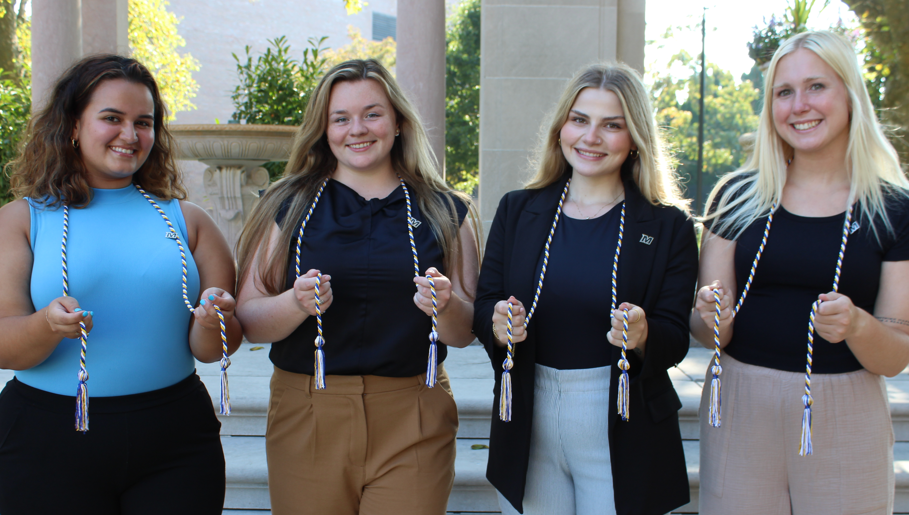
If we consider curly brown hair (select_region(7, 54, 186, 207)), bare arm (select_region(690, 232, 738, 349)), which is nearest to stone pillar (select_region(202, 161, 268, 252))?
curly brown hair (select_region(7, 54, 186, 207))

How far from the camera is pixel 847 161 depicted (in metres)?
2.52

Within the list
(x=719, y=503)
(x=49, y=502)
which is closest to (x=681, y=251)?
(x=719, y=503)

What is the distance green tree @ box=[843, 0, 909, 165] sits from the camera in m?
11.0

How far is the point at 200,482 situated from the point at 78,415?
47 centimetres

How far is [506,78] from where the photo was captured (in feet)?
21.9

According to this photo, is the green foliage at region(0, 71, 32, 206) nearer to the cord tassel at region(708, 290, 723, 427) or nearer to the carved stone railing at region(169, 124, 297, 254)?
the carved stone railing at region(169, 124, 297, 254)

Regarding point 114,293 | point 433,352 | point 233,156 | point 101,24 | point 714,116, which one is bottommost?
point 433,352

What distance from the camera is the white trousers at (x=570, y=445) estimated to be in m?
2.35

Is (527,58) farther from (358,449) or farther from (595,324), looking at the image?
(358,449)

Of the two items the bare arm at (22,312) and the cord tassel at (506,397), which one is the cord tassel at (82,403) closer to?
the bare arm at (22,312)

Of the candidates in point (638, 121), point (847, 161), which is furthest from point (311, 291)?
point (847, 161)

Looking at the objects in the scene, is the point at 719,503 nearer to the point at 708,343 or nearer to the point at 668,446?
the point at 668,446

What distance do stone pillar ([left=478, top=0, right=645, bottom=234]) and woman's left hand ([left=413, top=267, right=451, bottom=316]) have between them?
4.33m

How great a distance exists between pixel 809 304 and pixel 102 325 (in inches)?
95.4
